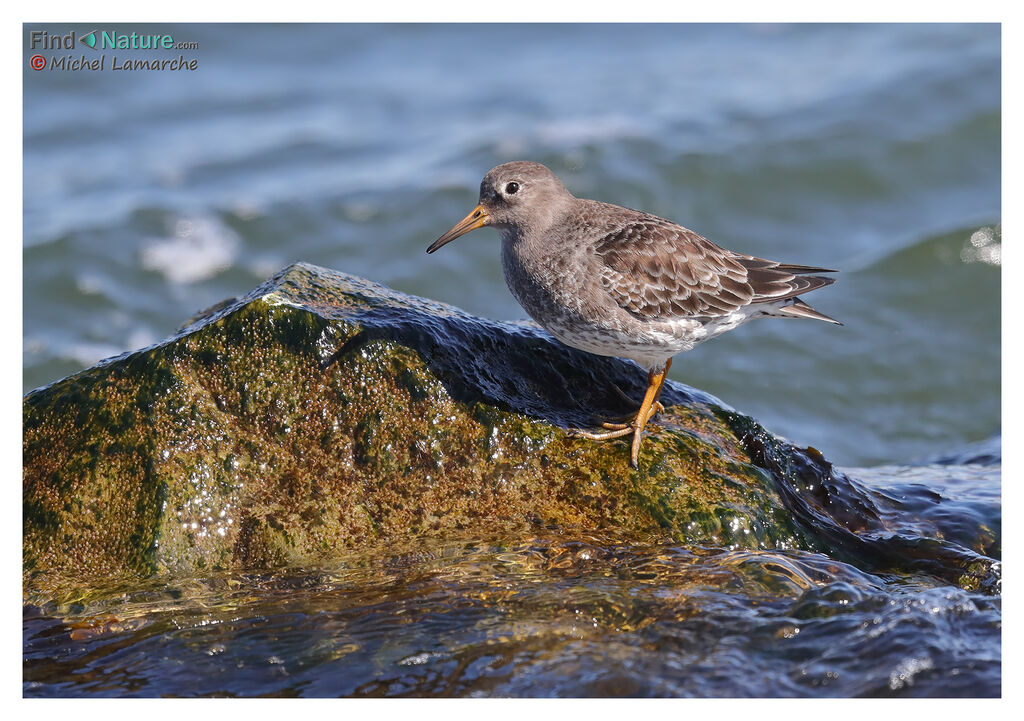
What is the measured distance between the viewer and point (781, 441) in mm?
6266

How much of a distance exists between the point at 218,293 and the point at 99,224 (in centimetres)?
196

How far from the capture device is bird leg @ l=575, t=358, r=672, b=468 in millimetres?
5488

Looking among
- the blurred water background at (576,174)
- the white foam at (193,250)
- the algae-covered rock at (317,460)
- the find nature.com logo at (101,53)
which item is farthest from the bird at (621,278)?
the white foam at (193,250)

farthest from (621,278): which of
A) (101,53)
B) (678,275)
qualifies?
(101,53)

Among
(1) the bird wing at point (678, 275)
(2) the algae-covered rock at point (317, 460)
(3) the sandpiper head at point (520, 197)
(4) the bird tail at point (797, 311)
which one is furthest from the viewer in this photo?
(4) the bird tail at point (797, 311)

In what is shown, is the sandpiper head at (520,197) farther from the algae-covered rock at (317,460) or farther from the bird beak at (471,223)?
the algae-covered rock at (317,460)

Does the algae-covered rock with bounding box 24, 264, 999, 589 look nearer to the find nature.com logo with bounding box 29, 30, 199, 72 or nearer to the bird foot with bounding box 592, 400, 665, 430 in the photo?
the bird foot with bounding box 592, 400, 665, 430

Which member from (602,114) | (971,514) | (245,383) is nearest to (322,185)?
(602,114)

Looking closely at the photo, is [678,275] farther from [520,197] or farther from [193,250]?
[193,250]

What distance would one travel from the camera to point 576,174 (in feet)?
46.1

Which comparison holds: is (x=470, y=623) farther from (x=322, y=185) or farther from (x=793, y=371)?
(x=322, y=185)

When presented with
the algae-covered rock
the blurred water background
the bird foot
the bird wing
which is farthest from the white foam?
the bird foot

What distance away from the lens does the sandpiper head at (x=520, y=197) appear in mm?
6262

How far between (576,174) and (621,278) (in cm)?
850
